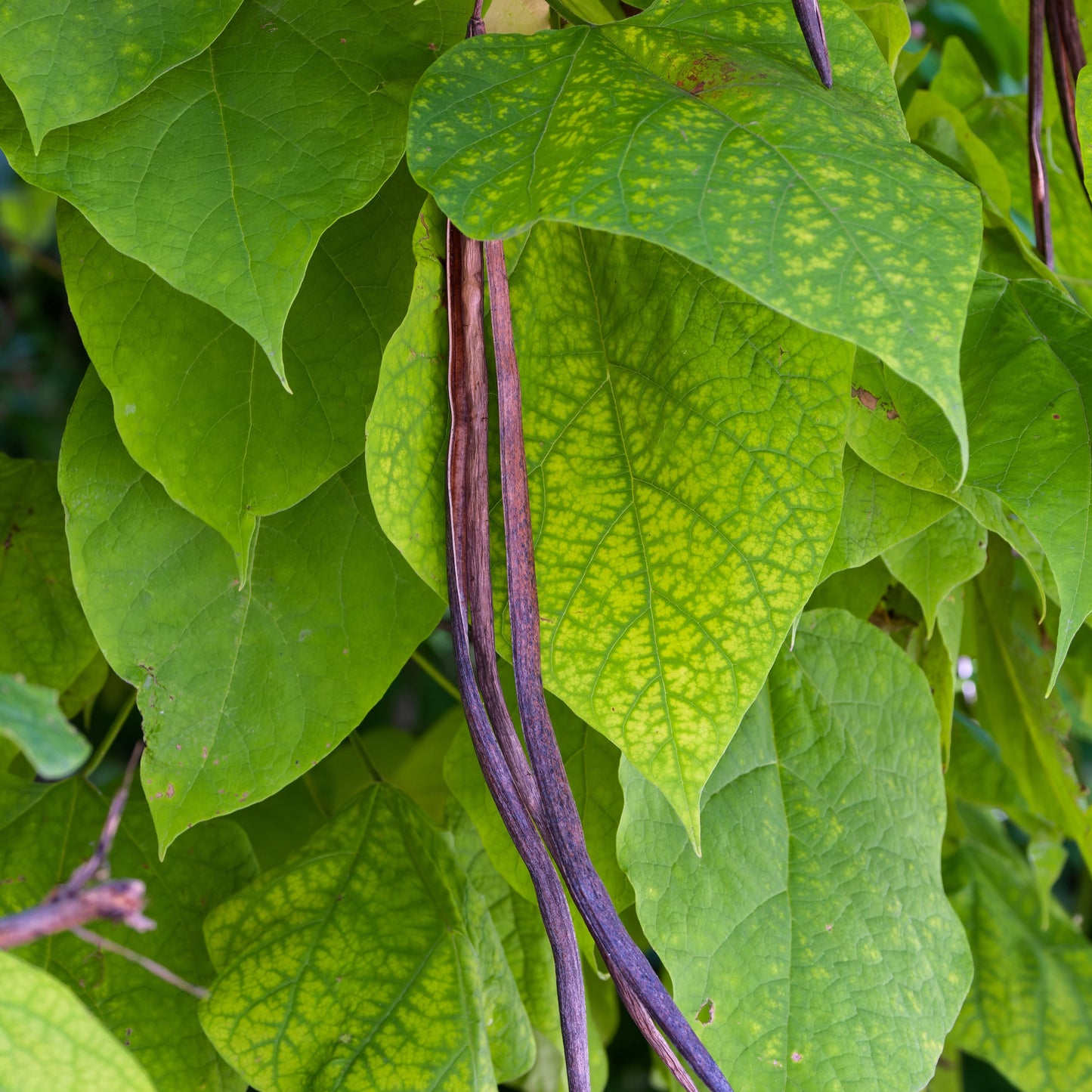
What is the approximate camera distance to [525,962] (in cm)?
50

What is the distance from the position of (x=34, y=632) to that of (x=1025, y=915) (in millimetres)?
609

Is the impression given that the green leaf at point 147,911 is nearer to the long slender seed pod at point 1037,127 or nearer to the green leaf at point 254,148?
the green leaf at point 254,148

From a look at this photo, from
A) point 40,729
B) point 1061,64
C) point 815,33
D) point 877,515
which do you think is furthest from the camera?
point 1061,64

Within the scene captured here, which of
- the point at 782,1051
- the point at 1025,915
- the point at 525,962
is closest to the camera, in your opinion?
the point at 782,1051

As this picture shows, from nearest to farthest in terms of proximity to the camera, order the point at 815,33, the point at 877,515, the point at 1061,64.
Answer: the point at 815,33 < the point at 877,515 < the point at 1061,64

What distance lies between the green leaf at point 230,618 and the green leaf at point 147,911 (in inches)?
3.5

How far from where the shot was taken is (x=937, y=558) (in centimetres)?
47

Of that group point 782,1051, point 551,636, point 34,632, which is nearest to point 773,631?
point 551,636

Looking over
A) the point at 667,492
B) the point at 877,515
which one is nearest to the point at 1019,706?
the point at 877,515

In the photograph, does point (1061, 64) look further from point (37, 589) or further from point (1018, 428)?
point (37, 589)

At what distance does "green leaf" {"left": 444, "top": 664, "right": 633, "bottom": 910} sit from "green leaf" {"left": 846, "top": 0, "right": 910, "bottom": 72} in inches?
11.6

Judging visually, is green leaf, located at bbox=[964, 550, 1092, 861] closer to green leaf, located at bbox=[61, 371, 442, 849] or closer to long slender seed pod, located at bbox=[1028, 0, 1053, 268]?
long slender seed pod, located at bbox=[1028, 0, 1053, 268]

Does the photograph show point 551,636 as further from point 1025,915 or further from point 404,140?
point 1025,915

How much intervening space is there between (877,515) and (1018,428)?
0.24 ft
